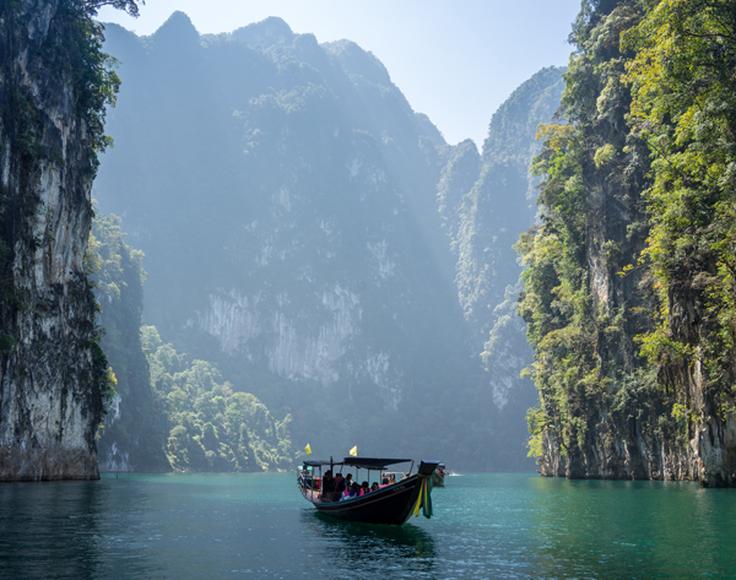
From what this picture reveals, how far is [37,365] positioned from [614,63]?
160 ft

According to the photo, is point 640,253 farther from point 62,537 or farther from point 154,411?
point 154,411

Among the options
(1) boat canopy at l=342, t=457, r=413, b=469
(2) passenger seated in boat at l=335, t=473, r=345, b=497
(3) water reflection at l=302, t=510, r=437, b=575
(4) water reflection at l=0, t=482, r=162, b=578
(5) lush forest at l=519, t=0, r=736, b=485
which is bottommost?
(3) water reflection at l=302, t=510, r=437, b=575

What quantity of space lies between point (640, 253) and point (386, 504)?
3306 cm

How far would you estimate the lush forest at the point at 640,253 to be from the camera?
32.1m

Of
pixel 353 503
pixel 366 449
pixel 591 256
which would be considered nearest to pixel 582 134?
pixel 591 256

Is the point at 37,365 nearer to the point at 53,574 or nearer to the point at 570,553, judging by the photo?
the point at 53,574

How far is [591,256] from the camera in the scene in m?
58.8

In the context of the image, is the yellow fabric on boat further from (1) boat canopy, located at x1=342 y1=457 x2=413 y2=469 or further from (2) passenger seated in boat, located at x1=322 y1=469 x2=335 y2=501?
(2) passenger seated in boat, located at x1=322 y1=469 x2=335 y2=501

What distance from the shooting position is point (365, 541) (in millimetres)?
22094

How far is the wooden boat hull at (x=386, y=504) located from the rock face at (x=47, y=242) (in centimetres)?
2302

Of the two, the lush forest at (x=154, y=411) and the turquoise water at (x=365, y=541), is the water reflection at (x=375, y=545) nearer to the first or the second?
the turquoise water at (x=365, y=541)

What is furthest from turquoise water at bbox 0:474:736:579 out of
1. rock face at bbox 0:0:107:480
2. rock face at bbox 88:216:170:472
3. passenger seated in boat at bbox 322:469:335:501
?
rock face at bbox 88:216:170:472

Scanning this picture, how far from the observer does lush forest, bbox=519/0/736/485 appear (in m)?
32.1

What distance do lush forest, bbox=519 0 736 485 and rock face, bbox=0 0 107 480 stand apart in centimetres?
3680
